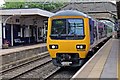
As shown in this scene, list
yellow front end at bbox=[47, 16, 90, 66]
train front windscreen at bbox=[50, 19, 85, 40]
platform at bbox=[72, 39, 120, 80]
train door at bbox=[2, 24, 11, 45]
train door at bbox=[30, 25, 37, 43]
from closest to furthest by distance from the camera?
platform at bbox=[72, 39, 120, 80]
yellow front end at bbox=[47, 16, 90, 66]
train front windscreen at bbox=[50, 19, 85, 40]
train door at bbox=[2, 24, 11, 45]
train door at bbox=[30, 25, 37, 43]

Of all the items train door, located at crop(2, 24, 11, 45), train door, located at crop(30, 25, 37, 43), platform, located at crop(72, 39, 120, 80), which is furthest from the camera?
train door, located at crop(30, 25, 37, 43)

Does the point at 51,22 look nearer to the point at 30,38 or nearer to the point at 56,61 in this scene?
the point at 56,61

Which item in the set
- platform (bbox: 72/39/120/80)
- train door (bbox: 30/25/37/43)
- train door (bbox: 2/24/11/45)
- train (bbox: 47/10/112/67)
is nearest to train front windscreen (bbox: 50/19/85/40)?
train (bbox: 47/10/112/67)

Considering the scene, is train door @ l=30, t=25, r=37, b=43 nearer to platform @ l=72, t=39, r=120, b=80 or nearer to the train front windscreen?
platform @ l=72, t=39, r=120, b=80

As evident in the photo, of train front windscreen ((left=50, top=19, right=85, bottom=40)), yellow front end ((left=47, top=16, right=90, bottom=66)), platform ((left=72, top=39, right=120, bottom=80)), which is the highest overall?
train front windscreen ((left=50, top=19, right=85, bottom=40))

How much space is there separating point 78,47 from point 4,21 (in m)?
17.0

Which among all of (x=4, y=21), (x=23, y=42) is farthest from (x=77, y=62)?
(x=23, y=42)

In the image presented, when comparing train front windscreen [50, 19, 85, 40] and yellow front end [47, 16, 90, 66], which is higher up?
train front windscreen [50, 19, 85, 40]

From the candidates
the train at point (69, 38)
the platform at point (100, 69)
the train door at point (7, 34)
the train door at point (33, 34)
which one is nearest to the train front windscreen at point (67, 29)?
the train at point (69, 38)

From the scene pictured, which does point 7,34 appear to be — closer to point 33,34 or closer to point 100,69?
point 33,34

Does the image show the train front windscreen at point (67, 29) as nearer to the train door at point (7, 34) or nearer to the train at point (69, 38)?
the train at point (69, 38)

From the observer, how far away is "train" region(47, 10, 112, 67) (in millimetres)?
12439

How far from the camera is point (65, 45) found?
40.7 feet

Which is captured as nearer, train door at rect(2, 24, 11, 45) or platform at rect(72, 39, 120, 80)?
platform at rect(72, 39, 120, 80)
